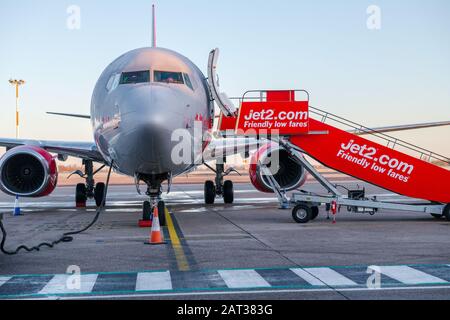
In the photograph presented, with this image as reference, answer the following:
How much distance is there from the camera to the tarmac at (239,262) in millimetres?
6954

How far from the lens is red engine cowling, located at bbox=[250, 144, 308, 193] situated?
1877 centimetres

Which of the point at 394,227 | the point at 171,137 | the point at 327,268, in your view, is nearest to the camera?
the point at 327,268

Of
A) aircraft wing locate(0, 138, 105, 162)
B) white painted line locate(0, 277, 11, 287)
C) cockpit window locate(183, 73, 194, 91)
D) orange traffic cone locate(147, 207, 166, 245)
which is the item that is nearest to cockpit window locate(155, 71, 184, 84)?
cockpit window locate(183, 73, 194, 91)

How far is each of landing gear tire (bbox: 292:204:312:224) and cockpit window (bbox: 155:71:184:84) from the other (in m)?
3.92

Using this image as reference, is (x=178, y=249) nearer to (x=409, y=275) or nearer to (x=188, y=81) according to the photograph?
(x=409, y=275)

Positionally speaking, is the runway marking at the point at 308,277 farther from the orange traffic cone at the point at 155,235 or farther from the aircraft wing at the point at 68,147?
the aircraft wing at the point at 68,147

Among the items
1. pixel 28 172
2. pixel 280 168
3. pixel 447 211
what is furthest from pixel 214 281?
pixel 28 172

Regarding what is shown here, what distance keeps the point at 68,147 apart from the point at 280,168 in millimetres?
6684

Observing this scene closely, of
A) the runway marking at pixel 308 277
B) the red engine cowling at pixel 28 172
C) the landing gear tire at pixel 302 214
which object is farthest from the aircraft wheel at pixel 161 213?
the runway marking at pixel 308 277

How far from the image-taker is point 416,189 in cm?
1469

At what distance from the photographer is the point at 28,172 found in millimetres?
19219

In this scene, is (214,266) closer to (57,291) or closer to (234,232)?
(57,291)
